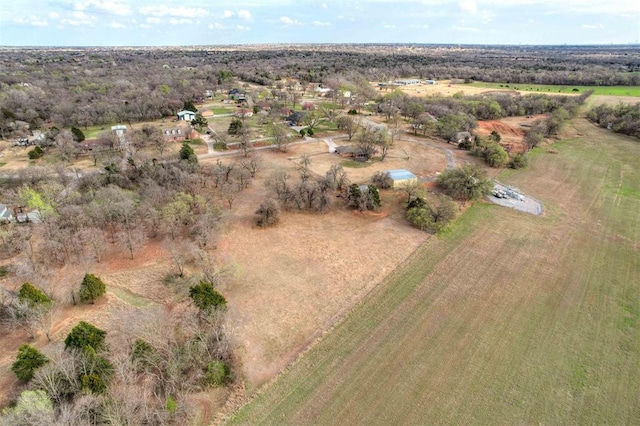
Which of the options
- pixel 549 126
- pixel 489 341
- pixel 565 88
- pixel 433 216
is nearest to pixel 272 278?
pixel 489 341

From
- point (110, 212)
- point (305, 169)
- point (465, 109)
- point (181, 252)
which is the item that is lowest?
point (181, 252)

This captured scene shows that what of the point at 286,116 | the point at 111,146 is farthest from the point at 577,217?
the point at 111,146

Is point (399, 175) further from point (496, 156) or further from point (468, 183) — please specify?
point (496, 156)

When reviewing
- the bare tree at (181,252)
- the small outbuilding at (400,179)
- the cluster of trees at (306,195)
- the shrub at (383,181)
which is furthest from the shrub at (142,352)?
the small outbuilding at (400,179)

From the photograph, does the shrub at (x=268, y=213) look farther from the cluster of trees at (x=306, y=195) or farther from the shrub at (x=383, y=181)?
the shrub at (x=383, y=181)

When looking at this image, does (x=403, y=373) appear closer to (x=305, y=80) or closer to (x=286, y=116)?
(x=286, y=116)

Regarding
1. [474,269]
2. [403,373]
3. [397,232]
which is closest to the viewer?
[403,373]
